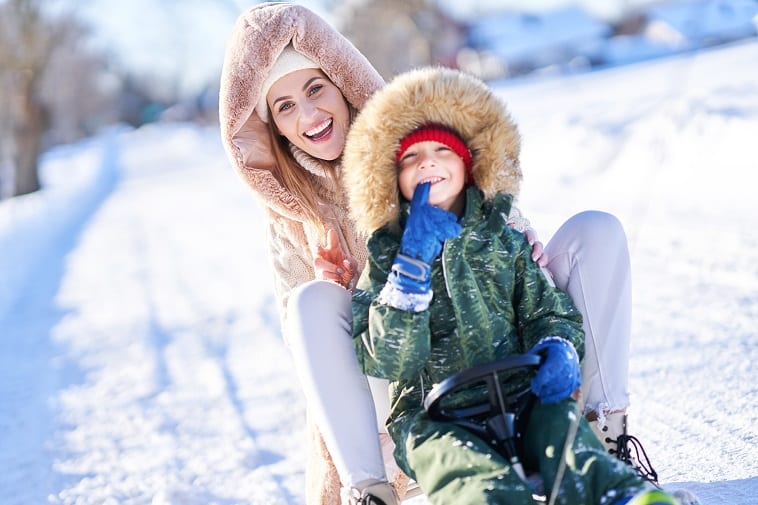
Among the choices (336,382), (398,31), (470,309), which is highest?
(398,31)

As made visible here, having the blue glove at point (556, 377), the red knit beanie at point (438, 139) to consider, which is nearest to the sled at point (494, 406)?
the blue glove at point (556, 377)

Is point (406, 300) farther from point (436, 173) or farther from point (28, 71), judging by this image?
point (28, 71)

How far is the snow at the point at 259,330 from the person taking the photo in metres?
2.78

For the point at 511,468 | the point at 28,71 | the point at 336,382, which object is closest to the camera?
the point at 511,468

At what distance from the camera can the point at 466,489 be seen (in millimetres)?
1571

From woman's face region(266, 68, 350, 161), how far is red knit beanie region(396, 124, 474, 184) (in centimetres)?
62

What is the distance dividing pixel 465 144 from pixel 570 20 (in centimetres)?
1668

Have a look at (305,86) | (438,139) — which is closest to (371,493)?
(438,139)

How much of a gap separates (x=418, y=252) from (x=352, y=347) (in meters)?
0.33

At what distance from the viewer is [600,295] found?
204 centimetres

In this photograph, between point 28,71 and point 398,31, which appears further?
point 28,71

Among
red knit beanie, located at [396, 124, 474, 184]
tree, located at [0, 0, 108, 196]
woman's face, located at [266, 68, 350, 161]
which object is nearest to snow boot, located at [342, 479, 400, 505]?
red knit beanie, located at [396, 124, 474, 184]

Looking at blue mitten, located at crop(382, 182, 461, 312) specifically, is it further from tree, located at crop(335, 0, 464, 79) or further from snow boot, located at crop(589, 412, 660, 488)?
tree, located at crop(335, 0, 464, 79)

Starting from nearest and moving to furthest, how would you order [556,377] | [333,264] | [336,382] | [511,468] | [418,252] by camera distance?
[511,468], [556,377], [418,252], [336,382], [333,264]
